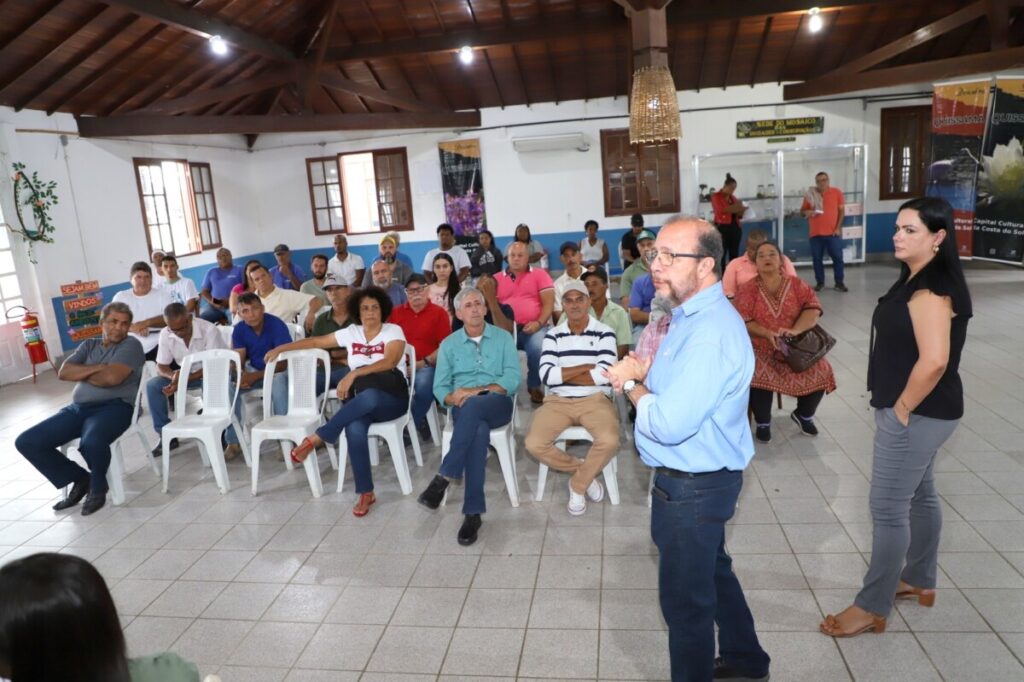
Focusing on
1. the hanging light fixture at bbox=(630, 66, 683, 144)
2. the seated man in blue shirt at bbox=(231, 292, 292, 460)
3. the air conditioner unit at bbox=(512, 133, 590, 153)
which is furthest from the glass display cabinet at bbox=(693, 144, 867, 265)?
the seated man in blue shirt at bbox=(231, 292, 292, 460)

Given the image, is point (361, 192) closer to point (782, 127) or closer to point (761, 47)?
point (761, 47)

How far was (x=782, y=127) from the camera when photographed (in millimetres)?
10844

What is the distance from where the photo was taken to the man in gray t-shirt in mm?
4004

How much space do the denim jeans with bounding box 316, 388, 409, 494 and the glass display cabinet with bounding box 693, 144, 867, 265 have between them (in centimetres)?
813

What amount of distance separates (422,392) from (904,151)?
9.71m

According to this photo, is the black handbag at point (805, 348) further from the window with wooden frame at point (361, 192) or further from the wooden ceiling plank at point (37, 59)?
the window with wooden frame at point (361, 192)

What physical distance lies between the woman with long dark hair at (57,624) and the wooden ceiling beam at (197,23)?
6425 mm

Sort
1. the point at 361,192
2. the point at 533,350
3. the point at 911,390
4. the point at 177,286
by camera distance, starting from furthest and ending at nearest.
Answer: the point at 361,192, the point at 177,286, the point at 533,350, the point at 911,390

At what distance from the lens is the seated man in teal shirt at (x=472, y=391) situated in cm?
350

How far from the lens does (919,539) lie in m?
2.45

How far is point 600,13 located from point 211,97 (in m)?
4.99

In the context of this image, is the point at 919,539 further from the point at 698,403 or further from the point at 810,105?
the point at 810,105

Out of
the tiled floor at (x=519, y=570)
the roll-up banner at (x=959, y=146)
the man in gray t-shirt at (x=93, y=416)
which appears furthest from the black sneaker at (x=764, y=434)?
the roll-up banner at (x=959, y=146)

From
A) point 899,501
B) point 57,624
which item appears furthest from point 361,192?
point 57,624
